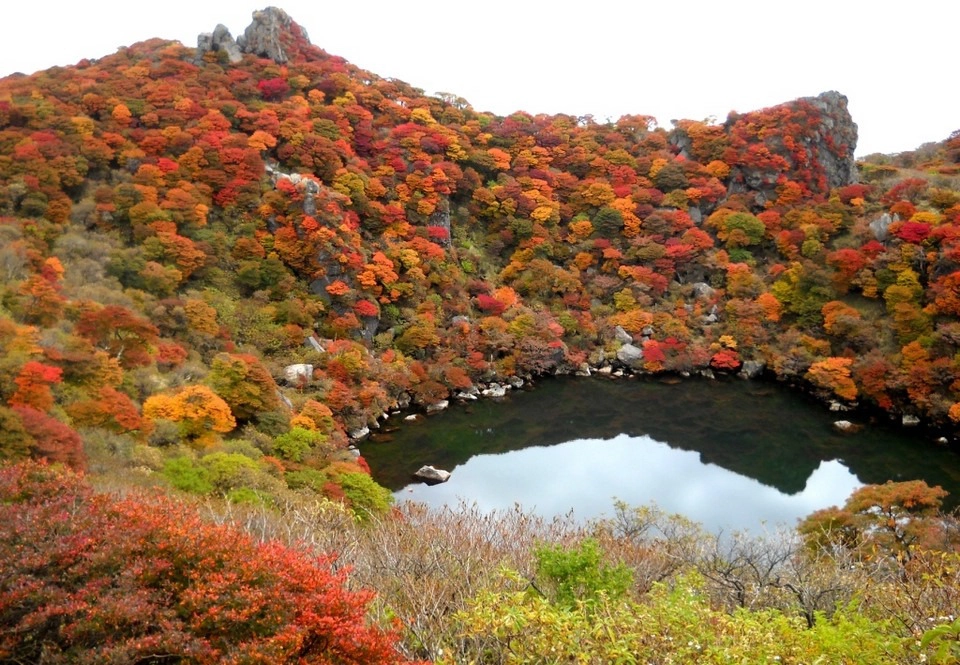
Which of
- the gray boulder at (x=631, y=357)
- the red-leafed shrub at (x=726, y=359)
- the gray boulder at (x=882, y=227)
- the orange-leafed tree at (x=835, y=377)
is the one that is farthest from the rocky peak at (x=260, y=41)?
the gray boulder at (x=882, y=227)

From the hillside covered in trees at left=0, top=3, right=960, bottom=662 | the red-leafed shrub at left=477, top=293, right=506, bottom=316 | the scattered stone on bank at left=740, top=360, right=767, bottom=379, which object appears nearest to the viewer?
the hillside covered in trees at left=0, top=3, right=960, bottom=662

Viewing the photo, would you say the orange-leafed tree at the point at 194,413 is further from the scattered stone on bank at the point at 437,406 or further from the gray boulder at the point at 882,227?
the gray boulder at the point at 882,227

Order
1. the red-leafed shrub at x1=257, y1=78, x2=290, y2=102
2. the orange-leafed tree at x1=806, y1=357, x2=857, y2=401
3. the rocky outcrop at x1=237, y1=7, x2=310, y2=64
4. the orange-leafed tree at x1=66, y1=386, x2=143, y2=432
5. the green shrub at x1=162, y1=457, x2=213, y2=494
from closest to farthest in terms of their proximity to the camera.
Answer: the green shrub at x1=162, y1=457, x2=213, y2=494 → the orange-leafed tree at x1=66, y1=386, x2=143, y2=432 → the orange-leafed tree at x1=806, y1=357, x2=857, y2=401 → the red-leafed shrub at x1=257, y1=78, x2=290, y2=102 → the rocky outcrop at x1=237, y1=7, x2=310, y2=64

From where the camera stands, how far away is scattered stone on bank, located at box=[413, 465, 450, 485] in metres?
22.2

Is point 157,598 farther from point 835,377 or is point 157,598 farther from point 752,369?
point 752,369

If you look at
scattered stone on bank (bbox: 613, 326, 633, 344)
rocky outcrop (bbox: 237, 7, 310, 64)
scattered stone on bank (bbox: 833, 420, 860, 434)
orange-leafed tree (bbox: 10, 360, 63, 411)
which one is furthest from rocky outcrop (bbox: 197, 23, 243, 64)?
scattered stone on bank (bbox: 833, 420, 860, 434)

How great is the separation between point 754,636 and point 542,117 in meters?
50.5

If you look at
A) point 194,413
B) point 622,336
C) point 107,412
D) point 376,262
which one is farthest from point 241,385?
point 622,336

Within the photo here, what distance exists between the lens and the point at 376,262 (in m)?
32.5

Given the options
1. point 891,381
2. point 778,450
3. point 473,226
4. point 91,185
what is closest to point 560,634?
point 778,450

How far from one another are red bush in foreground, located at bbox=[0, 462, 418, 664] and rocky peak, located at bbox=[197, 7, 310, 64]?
4392 cm

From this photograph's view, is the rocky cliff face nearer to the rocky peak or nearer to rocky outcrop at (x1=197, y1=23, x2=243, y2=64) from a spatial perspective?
the rocky peak

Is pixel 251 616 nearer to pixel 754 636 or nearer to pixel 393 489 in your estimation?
pixel 754 636

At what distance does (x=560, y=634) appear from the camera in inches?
187
